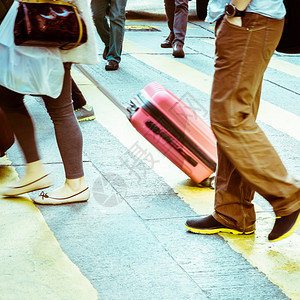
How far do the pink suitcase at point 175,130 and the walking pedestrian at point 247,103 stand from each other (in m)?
0.67

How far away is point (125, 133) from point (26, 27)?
7.23ft

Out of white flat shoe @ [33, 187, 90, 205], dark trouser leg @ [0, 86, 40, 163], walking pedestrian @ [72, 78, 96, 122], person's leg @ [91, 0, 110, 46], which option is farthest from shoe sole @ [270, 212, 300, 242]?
person's leg @ [91, 0, 110, 46]

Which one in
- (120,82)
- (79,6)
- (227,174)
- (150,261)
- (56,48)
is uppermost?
(79,6)

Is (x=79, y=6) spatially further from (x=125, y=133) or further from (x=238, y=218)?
(x=125, y=133)

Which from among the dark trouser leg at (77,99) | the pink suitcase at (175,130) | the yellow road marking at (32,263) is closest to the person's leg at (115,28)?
the dark trouser leg at (77,99)

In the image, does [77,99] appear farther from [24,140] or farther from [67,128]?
[67,128]

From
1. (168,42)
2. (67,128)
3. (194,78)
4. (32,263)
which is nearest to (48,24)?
(67,128)

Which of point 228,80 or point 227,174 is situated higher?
point 228,80

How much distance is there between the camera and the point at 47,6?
10.4 ft

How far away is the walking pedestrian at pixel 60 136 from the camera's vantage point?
3451mm

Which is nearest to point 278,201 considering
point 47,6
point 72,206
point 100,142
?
point 72,206

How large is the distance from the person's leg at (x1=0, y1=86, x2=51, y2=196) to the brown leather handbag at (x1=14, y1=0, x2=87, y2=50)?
50 centimetres

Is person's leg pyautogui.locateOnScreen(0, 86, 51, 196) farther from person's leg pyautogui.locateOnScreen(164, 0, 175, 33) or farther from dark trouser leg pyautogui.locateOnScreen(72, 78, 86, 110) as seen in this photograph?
person's leg pyautogui.locateOnScreen(164, 0, 175, 33)

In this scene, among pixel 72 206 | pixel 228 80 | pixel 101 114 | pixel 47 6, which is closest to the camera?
pixel 228 80
